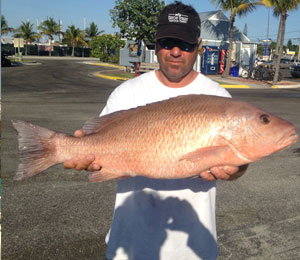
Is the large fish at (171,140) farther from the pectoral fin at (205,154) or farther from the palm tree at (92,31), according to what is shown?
the palm tree at (92,31)

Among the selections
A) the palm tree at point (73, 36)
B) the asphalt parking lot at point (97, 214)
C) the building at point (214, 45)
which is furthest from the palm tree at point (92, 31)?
the asphalt parking lot at point (97, 214)

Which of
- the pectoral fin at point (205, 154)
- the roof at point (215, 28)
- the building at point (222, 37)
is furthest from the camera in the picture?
the roof at point (215, 28)

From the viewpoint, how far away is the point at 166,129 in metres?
1.94

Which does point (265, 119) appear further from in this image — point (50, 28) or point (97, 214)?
point (50, 28)

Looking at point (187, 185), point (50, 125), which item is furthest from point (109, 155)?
point (50, 125)

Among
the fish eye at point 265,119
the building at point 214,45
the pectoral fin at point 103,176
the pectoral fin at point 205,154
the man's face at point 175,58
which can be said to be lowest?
the pectoral fin at point 103,176

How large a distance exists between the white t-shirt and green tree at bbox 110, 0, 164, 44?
2577cm

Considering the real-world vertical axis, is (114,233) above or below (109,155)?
below

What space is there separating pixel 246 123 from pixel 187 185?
0.62 m

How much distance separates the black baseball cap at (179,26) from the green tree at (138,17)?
83.8 ft

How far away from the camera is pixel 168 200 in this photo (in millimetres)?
2215

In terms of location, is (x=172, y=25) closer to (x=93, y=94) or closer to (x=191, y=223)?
(x=191, y=223)

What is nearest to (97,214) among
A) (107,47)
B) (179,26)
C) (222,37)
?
(179,26)

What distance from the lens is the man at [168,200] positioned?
2.21 meters
